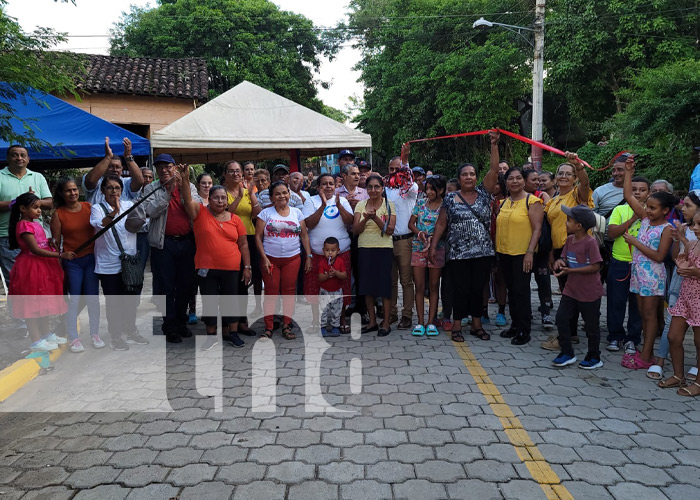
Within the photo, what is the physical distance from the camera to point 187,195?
5453 millimetres

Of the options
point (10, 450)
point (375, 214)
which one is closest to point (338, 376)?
point (375, 214)

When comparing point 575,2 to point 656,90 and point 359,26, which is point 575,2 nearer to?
point 656,90

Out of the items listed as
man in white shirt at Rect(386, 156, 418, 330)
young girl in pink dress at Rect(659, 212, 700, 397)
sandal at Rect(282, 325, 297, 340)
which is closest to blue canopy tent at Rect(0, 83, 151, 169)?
sandal at Rect(282, 325, 297, 340)

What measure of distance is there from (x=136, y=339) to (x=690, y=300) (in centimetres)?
545

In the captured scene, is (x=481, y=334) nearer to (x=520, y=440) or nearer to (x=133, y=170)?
(x=520, y=440)

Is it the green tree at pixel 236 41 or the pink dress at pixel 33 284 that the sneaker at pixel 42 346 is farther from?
Result: the green tree at pixel 236 41

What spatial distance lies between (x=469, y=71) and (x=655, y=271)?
17.7 m

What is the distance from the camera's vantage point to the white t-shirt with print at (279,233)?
589 centimetres

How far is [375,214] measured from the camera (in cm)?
594

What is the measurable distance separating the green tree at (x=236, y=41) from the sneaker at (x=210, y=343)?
21394 mm

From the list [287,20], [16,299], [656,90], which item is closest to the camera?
[16,299]

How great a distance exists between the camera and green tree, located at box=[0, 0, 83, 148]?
424cm

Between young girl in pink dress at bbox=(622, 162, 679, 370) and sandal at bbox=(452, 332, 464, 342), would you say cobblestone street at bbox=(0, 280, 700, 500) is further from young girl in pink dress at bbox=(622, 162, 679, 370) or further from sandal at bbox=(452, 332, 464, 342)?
sandal at bbox=(452, 332, 464, 342)

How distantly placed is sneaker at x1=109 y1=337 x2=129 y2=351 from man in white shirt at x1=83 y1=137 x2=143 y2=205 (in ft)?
4.87
